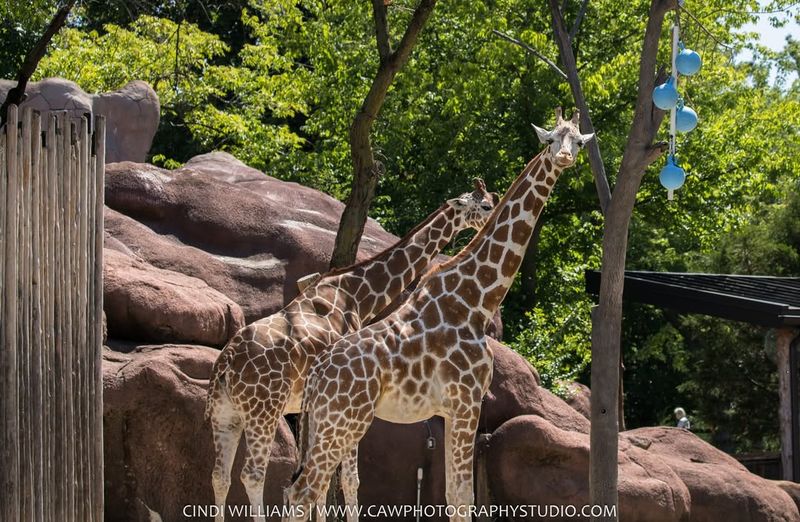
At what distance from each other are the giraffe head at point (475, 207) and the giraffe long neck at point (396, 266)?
0.14 ft

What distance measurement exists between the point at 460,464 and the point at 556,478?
133 inches

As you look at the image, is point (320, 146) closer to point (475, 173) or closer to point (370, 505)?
point (475, 173)

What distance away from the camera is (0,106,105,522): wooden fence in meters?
7.34

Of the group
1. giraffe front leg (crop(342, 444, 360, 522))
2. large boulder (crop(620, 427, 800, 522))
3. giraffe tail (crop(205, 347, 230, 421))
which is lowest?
large boulder (crop(620, 427, 800, 522))

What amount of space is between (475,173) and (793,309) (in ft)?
26.8

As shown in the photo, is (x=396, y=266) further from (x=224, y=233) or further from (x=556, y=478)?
(x=224, y=233)

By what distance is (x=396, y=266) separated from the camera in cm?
1058

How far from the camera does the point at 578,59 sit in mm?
21406

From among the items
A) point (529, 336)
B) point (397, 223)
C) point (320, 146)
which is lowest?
point (529, 336)

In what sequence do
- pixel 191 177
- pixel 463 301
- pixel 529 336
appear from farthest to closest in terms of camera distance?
pixel 529 336, pixel 191 177, pixel 463 301

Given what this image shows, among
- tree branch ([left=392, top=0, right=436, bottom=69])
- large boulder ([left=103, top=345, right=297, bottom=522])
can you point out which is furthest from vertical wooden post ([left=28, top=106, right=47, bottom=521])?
tree branch ([left=392, top=0, right=436, bottom=69])

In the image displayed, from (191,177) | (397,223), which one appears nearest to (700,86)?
(397,223)

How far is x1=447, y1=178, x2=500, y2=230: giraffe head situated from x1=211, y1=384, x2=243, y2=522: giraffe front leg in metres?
2.79

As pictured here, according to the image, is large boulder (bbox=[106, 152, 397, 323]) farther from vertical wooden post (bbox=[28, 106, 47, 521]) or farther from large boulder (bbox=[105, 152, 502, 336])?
vertical wooden post (bbox=[28, 106, 47, 521])
